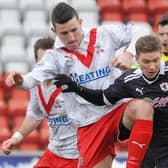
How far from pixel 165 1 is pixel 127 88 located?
17.0 feet

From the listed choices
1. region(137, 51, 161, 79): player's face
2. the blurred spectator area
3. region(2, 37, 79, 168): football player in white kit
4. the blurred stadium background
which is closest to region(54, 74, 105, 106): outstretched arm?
region(137, 51, 161, 79): player's face

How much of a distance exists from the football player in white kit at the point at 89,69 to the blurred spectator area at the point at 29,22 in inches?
127

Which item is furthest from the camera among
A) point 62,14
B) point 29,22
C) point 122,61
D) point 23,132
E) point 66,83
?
point 29,22

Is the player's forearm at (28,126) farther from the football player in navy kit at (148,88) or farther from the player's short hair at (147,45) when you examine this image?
the player's short hair at (147,45)

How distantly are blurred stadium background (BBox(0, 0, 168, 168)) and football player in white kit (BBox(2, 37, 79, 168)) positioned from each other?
199cm

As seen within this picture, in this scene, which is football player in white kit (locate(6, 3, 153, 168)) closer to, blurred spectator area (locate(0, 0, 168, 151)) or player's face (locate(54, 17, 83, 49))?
player's face (locate(54, 17, 83, 49))

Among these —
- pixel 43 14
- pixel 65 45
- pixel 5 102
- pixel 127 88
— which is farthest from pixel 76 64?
pixel 43 14

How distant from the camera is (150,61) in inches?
179

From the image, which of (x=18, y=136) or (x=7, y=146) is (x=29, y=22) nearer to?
(x=18, y=136)

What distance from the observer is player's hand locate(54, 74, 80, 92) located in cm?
489

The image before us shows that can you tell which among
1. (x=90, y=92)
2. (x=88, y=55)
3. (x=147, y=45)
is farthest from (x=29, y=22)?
(x=147, y=45)

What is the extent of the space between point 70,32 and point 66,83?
329 mm

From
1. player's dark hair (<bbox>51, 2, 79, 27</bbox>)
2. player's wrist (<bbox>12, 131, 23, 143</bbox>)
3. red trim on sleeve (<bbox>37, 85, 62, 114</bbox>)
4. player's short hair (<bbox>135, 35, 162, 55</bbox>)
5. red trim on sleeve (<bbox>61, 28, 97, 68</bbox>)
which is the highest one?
player's dark hair (<bbox>51, 2, 79, 27</bbox>)

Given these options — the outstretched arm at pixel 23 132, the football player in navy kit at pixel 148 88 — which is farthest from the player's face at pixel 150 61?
the outstretched arm at pixel 23 132
